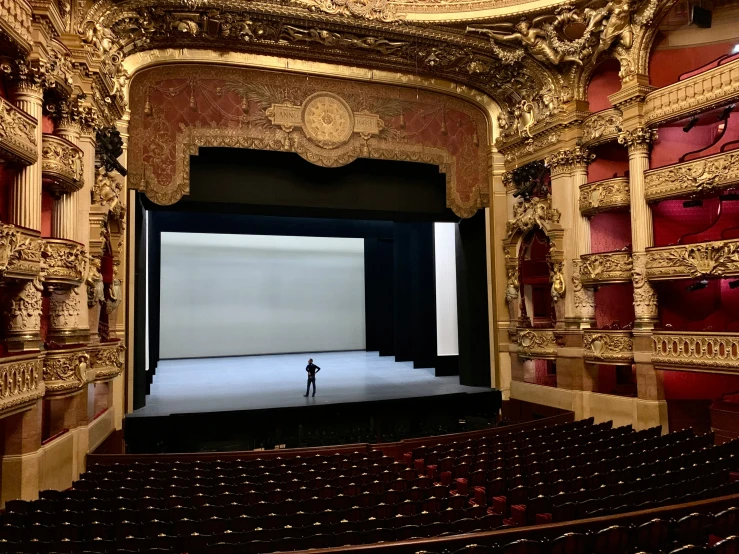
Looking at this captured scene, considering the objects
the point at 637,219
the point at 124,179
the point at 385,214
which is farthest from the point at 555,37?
the point at 124,179

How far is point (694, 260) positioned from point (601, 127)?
3.42 m

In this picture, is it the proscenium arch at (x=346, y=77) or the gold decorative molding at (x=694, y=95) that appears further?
the proscenium arch at (x=346, y=77)

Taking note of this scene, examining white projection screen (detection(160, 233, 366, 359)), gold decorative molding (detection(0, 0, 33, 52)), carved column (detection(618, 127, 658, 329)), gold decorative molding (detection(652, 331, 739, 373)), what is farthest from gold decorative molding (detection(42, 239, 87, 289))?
white projection screen (detection(160, 233, 366, 359))

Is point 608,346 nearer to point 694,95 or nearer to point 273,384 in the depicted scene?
point 694,95

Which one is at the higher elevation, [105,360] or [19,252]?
[19,252]

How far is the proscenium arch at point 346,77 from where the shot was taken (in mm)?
10852

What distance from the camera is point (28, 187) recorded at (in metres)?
6.96

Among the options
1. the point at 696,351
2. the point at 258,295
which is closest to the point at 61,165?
the point at 696,351

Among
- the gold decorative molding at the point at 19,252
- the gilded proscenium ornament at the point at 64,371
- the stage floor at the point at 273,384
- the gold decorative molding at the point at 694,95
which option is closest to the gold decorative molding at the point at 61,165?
the gold decorative molding at the point at 19,252

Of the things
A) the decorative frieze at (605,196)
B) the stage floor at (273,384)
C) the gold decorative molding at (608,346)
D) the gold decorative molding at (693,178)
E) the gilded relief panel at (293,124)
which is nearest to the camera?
the gold decorative molding at (693,178)

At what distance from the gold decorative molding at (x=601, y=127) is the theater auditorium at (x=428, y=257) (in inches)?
2.0

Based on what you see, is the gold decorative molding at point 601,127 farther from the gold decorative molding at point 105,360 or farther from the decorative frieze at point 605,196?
the gold decorative molding at point 105,360

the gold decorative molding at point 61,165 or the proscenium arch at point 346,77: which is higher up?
the proscenium arch at point 346,77

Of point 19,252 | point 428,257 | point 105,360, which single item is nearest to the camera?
point 19,252
